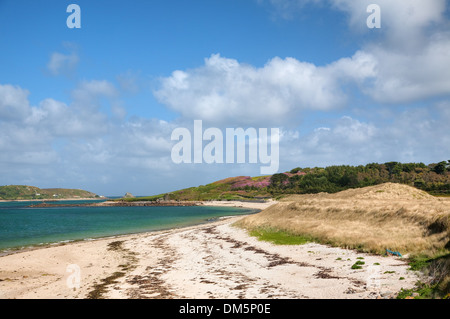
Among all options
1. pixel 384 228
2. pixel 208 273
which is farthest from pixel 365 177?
pixel 208 273

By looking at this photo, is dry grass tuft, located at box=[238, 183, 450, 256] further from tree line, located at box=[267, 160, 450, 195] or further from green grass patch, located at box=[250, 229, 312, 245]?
tree line, located at box=[267, 160, 450, 195]

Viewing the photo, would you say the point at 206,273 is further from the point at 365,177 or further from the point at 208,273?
the point at 365,177

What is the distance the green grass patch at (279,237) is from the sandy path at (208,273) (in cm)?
162

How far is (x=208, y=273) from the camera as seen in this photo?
2088 centimetres

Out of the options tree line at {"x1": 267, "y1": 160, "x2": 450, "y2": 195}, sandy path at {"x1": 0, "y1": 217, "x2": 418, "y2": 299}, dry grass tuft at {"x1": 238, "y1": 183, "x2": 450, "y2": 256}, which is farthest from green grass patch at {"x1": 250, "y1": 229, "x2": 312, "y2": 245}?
tree line at {"x1": 267, "y1": 160, "x2": 450, "y2": 195}

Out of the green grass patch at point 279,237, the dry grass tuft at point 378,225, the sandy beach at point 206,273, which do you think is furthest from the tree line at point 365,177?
the sandy beach at point 206,273

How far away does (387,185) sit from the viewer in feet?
190

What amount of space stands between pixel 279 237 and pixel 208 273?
49.2 ft

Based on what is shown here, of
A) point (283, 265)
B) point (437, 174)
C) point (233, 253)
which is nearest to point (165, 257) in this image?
point (233, 253)

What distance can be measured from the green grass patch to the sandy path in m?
1.62

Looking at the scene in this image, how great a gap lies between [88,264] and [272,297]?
19425mm

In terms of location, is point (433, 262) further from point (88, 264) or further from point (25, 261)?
point (25, 261)

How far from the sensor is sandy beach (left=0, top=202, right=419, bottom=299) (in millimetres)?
15336
